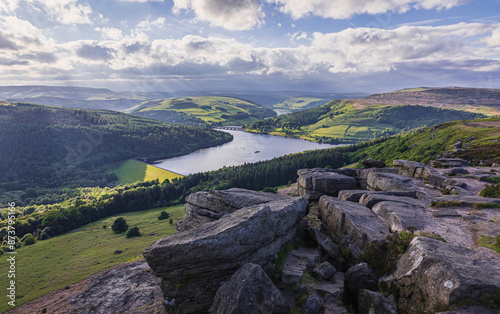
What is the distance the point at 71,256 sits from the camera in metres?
66.6

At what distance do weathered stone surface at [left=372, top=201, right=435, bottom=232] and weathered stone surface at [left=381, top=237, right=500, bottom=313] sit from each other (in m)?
3.24

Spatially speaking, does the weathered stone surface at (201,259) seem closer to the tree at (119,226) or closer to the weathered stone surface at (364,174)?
the weathered stone surface at (364,174)

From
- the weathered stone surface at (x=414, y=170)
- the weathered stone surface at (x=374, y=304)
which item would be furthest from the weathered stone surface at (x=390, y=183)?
the weathered stone surface at (x=374, y=304)

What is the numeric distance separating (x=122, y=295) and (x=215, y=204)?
1376 cm

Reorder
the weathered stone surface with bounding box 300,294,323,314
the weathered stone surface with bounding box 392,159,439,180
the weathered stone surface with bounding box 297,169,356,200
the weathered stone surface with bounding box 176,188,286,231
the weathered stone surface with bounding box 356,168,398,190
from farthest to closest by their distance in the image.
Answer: the weathered stone surface with bounding box 356,168,398,190, the weathered stone surface with bounding box 392,159,439,180, the weathered stone surface with bounding box 297,169,356,200, the weathered stone surface with bounding box 176,188,286,231, the weathered stone surface with bounding box 300,294,323,314

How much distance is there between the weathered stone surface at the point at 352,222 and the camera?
65.8 ft

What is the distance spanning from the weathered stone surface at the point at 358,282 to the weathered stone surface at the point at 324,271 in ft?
4.54

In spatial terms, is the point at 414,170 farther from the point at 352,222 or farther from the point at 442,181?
the point at 352,222

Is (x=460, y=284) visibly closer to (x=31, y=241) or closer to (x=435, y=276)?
(x=435, y=276)

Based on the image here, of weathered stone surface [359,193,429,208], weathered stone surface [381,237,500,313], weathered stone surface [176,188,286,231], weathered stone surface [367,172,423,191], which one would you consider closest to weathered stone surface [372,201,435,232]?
weathered stone surface [359,193,429,208]

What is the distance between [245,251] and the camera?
18594 mm

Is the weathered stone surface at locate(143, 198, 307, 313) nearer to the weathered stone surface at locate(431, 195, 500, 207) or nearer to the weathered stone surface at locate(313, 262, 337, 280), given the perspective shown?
the weathered stone surface at locate(313, 262, 337, 280)

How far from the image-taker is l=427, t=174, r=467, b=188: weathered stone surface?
95.9ft

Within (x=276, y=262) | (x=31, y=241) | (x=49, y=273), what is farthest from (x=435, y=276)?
(x=31, y=241)
